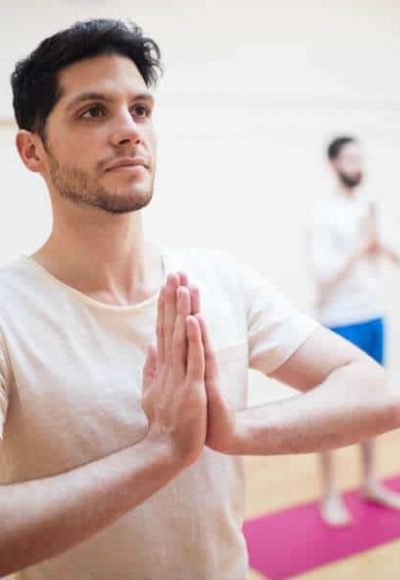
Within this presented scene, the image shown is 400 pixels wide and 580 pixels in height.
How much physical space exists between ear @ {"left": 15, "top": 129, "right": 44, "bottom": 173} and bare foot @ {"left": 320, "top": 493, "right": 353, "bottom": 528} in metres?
2.15

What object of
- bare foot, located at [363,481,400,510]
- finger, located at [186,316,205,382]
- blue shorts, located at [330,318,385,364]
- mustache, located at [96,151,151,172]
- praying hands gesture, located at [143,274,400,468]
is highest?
mustache, located at [96,151,151,172]

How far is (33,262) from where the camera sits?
119 centimetres

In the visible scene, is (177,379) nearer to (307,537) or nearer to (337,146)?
(307,537)

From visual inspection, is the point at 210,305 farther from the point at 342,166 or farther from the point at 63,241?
the point at 342,166

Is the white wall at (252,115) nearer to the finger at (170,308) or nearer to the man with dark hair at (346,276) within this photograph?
the man with dark hair at (346,276)

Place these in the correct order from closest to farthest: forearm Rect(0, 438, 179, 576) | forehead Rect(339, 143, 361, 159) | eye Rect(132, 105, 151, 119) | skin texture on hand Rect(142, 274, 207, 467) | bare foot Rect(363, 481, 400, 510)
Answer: forearm Rect(0, 438, 179, 576) → skin texture on hand Rect(142, 274, 207, 467) → eye Rect(132, 105, 151, 119) → bare foot Rect(363, 481, 400, 510) → forehead Rect(339, 143, 361, 159)

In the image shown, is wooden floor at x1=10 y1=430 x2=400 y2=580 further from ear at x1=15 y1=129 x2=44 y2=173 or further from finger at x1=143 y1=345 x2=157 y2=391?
ear at x1=15 y1=129 x2=44 y2=173

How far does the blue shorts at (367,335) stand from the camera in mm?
2955

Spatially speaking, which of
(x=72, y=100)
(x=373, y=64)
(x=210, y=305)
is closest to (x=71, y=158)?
(x=72, y=100)

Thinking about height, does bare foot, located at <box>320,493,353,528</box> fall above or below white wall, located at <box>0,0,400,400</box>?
below

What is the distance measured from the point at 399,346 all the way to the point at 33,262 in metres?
3.70

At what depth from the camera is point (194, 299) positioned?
1062 mm

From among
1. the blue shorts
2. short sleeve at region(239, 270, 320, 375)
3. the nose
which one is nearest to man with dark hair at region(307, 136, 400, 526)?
the blue shorts

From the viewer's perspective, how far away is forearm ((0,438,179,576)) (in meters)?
0.90
